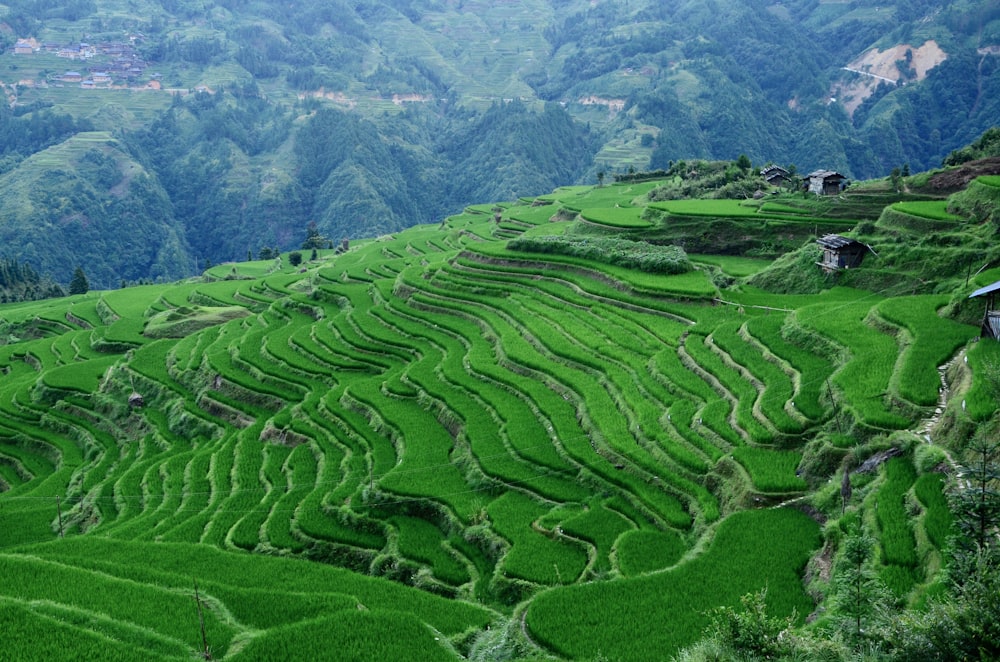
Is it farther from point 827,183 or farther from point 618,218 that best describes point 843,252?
point 618,218

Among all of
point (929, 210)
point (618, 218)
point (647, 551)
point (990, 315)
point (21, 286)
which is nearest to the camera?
point (647, 551)

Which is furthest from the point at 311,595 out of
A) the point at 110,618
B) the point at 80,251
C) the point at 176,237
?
the point at 176,237

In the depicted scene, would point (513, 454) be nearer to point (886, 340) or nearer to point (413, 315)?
point (886, 340)

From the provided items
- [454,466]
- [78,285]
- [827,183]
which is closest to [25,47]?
[78,285]

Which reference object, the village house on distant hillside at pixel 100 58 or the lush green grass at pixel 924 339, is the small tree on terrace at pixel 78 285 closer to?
the lush green grass at pixel 924 339

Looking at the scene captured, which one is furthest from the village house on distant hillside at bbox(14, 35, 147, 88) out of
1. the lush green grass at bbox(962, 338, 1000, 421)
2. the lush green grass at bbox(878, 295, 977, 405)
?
the lush green grass at bbox(962, 338, 1000, 421)
